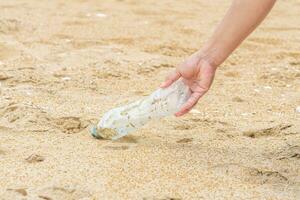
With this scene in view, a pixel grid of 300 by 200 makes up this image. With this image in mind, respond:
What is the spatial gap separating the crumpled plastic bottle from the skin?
8 cm

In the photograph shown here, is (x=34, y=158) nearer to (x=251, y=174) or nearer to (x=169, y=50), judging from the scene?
(x=251, y=174)

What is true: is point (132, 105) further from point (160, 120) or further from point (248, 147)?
point (248, 147)

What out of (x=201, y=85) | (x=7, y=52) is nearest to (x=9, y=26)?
(x=7, y=52)

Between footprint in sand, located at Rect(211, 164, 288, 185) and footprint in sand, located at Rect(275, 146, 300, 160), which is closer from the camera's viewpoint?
footprint in sand, located at Rect(211, 164, 288, 185)

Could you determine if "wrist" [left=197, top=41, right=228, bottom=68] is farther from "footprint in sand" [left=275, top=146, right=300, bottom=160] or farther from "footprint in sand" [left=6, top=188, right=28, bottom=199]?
"footprint in sand" [left=6, top=188, right=28, bottom=199]

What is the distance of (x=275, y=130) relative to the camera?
2.08 metres

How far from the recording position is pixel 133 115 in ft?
6.36

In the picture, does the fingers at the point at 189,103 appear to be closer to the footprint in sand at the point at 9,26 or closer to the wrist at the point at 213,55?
the wrist at the point at 213,55

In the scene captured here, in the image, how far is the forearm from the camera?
1.66 m

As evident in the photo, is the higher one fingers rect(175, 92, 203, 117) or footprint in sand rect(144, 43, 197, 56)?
fingers rect(175, 92, 203, 117)

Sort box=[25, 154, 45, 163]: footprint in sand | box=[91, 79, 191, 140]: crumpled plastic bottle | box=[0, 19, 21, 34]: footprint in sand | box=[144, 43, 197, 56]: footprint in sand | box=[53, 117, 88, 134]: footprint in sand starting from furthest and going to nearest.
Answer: box=[0, 19, 21, 34]: footprint in sand < box=[144, 43, 197, 56]: footprint in sand < box=[53, 117, 88, 134]: footprint in sand < box=[91, 79, 191, 140]: crumpled plastic bottle < box=[25, 154, 45, 163]: footprint in sand

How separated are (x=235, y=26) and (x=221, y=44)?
2.5 inches

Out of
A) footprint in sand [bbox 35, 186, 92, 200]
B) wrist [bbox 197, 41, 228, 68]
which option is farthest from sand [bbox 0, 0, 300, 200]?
wrist [bbox 197, 41, 228, 68]

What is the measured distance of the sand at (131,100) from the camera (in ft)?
5.44
